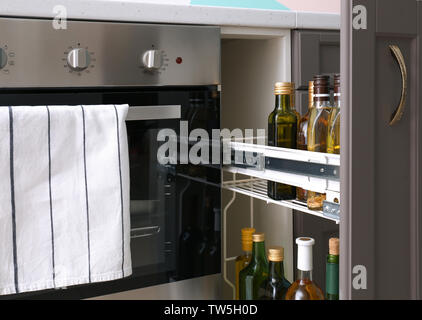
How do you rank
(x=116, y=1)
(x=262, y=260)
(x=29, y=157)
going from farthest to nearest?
1. (x=262, y=260)
2. (x=116, y=1)
3. (x=29, y=157)

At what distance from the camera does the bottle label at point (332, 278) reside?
1086 mm

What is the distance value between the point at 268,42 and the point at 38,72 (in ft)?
2.00

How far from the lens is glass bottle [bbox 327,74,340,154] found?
1094 mm

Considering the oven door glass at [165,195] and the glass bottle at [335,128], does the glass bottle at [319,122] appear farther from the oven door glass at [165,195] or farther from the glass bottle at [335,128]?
the oven door glass at [165,195]

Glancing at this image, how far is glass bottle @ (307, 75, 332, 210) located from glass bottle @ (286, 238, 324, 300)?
81 mm

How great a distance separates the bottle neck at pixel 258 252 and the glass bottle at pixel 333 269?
0.70 feet

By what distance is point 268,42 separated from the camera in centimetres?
149

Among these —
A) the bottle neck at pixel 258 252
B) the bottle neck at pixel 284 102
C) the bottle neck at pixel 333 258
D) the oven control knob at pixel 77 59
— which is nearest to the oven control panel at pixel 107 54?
the oven control knob at pixel 77 59

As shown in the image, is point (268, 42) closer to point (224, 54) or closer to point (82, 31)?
point (224, 54)

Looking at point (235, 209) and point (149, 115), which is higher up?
point (149, 115)

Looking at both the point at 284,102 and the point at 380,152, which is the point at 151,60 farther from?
the point at 380,152

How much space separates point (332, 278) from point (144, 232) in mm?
412

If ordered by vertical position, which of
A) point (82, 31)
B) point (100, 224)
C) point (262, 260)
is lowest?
point (262, 260)

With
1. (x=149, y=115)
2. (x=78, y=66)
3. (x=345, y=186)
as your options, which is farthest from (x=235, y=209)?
(x=345, y=186)
